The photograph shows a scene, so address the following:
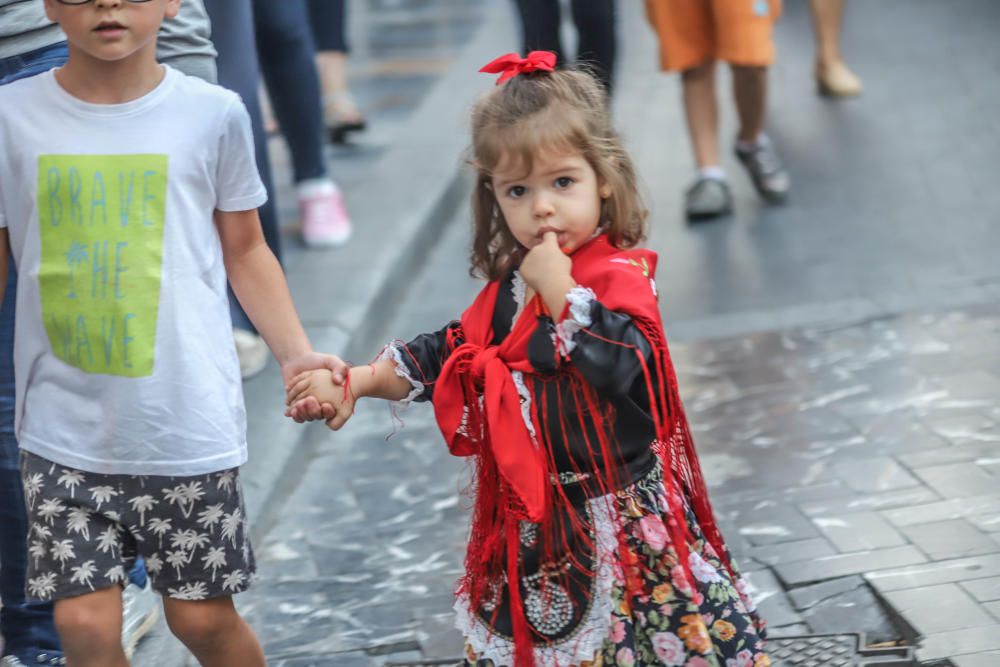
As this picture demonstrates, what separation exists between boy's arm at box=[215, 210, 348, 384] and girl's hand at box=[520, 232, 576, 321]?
408 mm

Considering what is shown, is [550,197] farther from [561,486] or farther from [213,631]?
[213,631]

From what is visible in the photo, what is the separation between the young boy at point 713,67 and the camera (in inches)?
224

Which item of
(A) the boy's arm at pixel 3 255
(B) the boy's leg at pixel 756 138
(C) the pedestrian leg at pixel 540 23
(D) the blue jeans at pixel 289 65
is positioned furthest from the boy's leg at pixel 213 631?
(B) the boy's leg at pixel 756 138

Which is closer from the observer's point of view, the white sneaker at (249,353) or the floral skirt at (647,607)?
the floral skirt at (647,607)

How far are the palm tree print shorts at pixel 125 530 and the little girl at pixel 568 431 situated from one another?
227mm

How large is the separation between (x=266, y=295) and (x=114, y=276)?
Result: 11.8 inches

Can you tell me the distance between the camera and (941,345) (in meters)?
4.52

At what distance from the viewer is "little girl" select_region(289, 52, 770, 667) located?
2.36 metres

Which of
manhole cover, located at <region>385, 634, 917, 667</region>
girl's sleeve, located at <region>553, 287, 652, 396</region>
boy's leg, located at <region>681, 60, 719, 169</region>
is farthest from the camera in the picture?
boy's leg, located at <region>681, 60, 719, 169</region>

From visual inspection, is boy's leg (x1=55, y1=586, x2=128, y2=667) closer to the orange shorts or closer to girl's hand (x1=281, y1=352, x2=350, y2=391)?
girl's hand (x1=281, y1=352, x2=350, y2=391)

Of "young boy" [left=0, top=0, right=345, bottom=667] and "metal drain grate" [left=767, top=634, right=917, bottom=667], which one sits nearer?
"young boy" [left=0, top=0, right=345, bottom=667]

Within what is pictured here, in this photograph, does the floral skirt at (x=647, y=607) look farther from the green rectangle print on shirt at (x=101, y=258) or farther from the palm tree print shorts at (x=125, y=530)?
the green rectangle print on shirt at (x=101, y=258)

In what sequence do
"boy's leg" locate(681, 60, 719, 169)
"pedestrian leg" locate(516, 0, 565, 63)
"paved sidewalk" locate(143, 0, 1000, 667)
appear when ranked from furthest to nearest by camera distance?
"boy's leg" locate(681, 60, 719, 169), "pedestrian leg" locate(516, 0, 565, 63), "paved sidewalk" locate(143, 0, 1000, 667)

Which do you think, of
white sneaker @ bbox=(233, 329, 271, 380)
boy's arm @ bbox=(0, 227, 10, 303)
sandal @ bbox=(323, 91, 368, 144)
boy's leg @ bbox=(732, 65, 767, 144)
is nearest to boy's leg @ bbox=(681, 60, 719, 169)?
boy's leg @ bbox=(732, 65, 767, 144)
